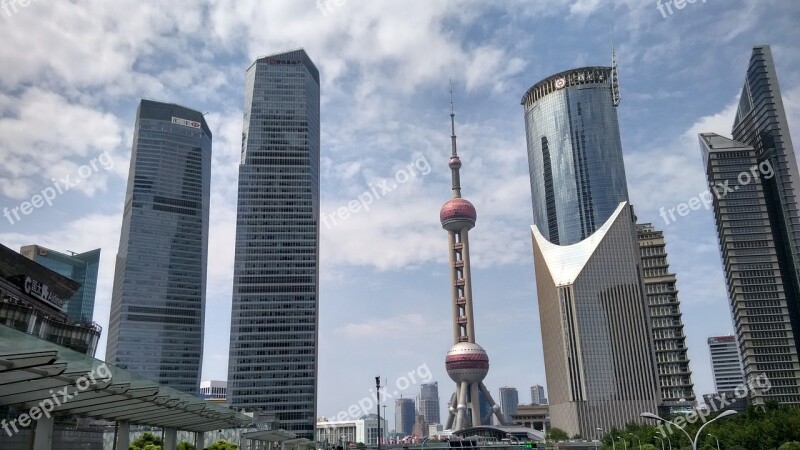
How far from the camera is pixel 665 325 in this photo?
18350 cm

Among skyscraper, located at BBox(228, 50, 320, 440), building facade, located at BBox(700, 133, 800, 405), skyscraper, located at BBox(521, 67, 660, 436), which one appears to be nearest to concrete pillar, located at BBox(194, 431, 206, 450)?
skyscraper, located at BBox(228, 50, 320, 440)

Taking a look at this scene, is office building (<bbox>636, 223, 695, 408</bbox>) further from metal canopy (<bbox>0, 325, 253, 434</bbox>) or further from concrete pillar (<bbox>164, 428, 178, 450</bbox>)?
metal canopy (<bbox>0, 325, 253, 434</bbox>)

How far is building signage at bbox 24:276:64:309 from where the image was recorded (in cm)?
7288

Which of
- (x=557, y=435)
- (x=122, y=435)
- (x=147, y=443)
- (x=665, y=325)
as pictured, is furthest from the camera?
(x=665, y=325)

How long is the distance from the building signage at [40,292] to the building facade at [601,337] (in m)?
131

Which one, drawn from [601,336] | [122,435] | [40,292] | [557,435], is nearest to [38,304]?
[40,292]

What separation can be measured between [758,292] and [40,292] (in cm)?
18684

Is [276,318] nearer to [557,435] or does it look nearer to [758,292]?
[557,435]

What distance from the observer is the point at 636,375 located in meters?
173

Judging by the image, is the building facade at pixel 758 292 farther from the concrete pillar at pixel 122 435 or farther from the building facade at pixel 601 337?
the concrete pillar at pixel 122 435

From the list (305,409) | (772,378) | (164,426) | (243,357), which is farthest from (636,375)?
(164,426)

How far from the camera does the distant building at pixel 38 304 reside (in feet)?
207

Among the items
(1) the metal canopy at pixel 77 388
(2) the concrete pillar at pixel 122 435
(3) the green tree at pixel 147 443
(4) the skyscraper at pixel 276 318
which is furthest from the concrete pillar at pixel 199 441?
(4) the skyscraper at pixel 276 318

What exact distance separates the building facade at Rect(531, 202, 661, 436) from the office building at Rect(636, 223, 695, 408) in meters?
7.12
